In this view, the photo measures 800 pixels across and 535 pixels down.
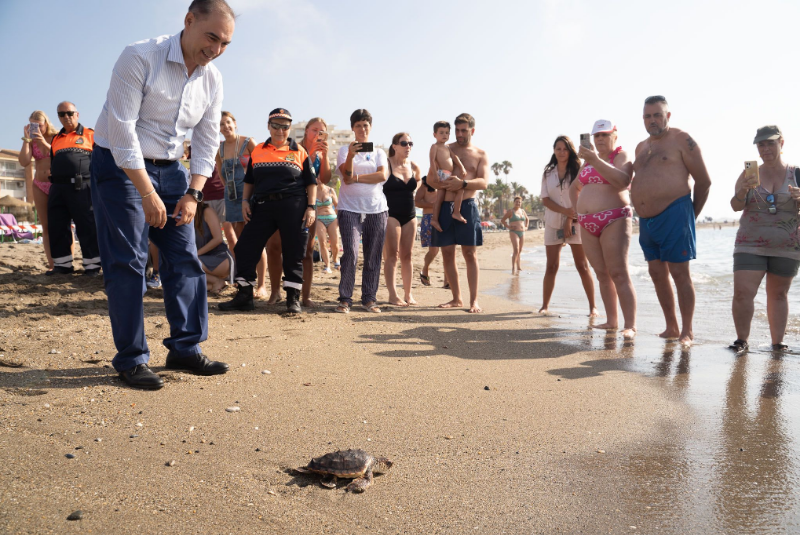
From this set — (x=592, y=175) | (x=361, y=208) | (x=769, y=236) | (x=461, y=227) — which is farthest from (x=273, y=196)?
(x=769, y=236)

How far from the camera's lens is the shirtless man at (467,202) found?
20.1 ft

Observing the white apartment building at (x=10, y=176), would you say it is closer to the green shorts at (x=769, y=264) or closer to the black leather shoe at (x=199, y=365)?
the black leather shoe at (x=199, y=365)

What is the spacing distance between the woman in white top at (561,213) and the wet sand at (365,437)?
6.01 feet

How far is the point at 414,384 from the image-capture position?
3.22 metres

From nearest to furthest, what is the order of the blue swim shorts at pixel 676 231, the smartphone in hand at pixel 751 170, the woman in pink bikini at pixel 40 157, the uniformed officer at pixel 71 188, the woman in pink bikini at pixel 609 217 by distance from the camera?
1. the smartphone in hand at pixel 751 170
2. the blue swim shorts at pixel 676 231
3. the woman in pink bikini at pixel 609 217
4. the uniformed officer at pixel 71 188
5. the woman in pink bikini at pixel 40 157

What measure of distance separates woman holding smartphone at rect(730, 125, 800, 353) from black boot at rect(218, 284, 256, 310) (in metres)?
4.24

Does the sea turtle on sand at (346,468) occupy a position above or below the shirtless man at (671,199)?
below

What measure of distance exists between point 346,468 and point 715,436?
5.49ft

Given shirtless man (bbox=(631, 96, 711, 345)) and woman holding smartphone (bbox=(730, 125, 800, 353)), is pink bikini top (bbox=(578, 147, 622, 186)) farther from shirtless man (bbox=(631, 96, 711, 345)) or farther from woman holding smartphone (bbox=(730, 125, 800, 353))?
woman holding smartphone (bbox=(730, 125, 800, 353))

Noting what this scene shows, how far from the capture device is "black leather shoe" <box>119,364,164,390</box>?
2938mm

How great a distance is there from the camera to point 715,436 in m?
2.46

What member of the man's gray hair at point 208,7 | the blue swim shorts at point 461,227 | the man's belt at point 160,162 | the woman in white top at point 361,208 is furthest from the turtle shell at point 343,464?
the blue swim shorts at point 461,227

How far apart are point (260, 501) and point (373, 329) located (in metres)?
3.01

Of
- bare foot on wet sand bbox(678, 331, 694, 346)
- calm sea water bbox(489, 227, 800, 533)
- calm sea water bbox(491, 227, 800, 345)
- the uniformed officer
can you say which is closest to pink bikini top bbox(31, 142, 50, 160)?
the uniformed officer
